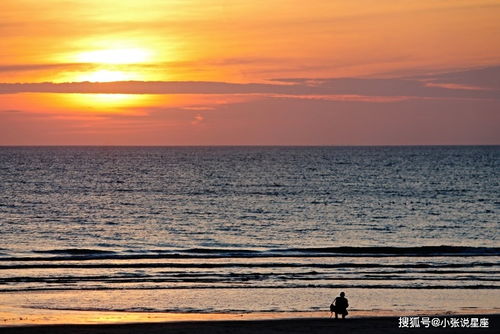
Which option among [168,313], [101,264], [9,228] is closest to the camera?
[168,313]

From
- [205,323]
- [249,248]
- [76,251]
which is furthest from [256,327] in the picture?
[76,251]

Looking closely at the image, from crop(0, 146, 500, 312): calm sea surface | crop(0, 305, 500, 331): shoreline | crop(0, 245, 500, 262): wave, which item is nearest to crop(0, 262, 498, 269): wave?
crop(0, 146, 500, 312): calm sea surface

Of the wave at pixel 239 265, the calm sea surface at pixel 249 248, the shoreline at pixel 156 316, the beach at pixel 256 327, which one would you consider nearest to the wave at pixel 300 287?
the calm sea surface at pixel 249 248

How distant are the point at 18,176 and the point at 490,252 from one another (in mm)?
107885

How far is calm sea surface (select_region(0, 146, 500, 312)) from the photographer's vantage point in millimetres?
30609

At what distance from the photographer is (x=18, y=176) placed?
137750 millimetres

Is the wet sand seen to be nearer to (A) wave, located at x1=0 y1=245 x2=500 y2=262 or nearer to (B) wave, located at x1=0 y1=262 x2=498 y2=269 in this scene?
(B) wave, located at x1=0 y1=262 x2=498 y2=269

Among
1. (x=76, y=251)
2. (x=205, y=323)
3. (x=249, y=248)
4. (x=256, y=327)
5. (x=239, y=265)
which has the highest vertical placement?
(x=249, y=248)

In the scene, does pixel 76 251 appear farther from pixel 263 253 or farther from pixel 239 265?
pixel 239 265

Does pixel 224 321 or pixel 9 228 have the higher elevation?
pixel 9 228

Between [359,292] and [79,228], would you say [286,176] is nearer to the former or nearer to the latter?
[79,228]

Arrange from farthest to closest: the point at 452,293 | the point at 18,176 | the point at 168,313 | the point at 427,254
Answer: the point at 18,176 → the point at 427,254 → the point at 452,293 → the point at 168,313

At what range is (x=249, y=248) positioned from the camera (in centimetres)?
4803

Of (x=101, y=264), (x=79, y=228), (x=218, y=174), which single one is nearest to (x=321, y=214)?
(x=79, y=228)
